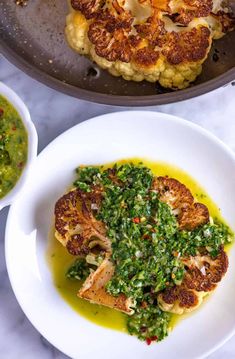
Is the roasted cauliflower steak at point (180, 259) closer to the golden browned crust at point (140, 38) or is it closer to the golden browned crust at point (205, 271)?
the golden browned crust at point (205, 271)

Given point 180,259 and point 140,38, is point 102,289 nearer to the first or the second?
point 180,259

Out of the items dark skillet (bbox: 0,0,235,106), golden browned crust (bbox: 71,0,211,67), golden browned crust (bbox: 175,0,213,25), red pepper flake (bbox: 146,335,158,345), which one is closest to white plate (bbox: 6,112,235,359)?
red pepper flake (bbox: 146,335,158,345)

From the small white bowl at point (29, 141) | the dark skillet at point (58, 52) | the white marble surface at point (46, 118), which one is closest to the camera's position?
the small white bowl at point (29, 141)

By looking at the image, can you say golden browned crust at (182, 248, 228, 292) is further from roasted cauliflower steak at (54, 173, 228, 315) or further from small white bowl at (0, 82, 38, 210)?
small white bowl at (0, 82, 38, 210)

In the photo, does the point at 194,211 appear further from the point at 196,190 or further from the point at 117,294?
the point at 117,294

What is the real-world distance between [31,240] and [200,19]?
107 cm

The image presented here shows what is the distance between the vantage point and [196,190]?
101 inches

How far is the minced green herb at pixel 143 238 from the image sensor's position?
93.7 inches

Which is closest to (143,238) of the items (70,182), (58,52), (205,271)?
(205,271)

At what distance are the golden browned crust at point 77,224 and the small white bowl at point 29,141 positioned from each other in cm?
17

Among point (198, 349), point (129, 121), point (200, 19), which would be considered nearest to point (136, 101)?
point (129, 121)

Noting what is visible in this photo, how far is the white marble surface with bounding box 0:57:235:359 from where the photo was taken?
2611mm

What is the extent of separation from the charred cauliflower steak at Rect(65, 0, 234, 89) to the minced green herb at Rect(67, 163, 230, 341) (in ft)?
1.37

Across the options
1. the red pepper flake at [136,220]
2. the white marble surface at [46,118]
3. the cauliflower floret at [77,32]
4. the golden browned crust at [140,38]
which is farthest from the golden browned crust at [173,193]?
the cauliflower floret at [77,32]
